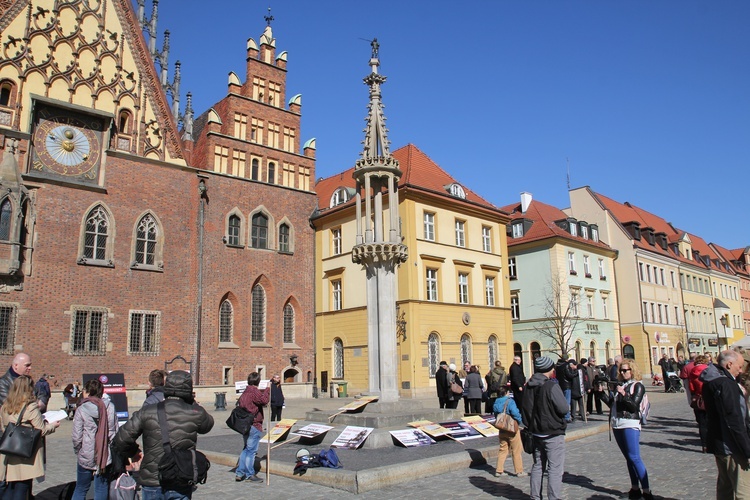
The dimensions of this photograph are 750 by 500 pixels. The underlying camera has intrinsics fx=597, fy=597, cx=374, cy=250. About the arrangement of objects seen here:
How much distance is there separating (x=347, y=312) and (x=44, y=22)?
18.8 meters

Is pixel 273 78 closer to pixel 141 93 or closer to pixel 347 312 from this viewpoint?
pixel 141 93

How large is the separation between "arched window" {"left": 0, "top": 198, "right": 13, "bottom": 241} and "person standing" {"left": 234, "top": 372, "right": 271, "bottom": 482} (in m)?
16.7

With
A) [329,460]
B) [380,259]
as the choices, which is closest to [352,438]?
[329,460]

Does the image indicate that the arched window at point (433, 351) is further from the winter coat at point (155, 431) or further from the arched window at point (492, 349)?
the winter coat at point (155, 431)

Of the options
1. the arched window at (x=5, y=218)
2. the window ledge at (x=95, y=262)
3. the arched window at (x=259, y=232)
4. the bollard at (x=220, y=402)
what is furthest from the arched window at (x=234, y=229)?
the arched window at (x=5, y=218)

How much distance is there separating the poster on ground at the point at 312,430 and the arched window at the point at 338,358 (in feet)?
62.2

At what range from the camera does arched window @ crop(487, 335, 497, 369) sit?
107 feet

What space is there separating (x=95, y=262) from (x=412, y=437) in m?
18.0

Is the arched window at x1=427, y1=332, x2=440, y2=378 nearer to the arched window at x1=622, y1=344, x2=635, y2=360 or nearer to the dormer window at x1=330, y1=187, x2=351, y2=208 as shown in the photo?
the dormer window at x1=330, y1=187, x2=351, y2=208

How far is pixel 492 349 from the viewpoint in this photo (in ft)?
108

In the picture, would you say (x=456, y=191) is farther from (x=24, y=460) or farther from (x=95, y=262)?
(x=24, y=460)

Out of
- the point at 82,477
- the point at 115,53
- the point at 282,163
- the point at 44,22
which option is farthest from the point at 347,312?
the point at 82,477

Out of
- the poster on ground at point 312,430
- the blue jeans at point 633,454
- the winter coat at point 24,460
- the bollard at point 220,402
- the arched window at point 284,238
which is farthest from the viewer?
the arched window at point 284,238

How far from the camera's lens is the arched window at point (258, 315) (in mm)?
29594
